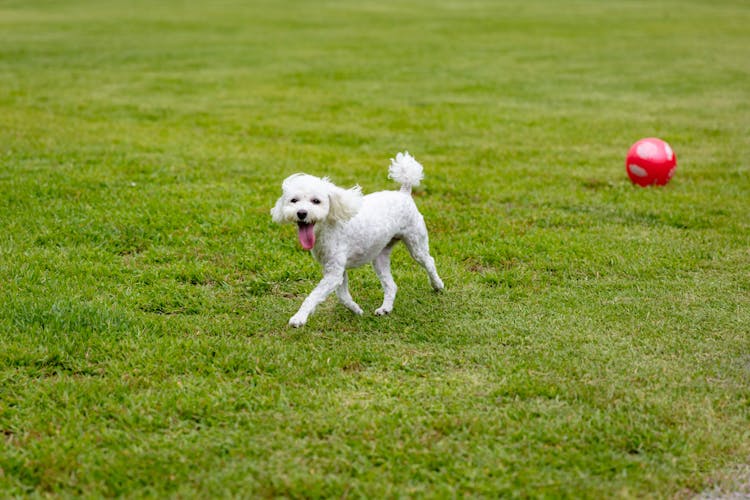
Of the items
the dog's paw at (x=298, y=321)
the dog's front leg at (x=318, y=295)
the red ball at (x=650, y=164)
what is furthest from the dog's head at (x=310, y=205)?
the red ball at (x=650, y=164)

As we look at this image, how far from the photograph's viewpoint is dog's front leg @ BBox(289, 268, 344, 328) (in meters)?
4.68

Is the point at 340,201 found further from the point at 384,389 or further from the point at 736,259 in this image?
the point at 736,259

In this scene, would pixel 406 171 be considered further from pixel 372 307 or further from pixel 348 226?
pixel 372 307

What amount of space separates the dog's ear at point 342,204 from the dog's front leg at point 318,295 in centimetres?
35

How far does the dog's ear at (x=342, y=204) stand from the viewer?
4680mm

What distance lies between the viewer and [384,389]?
4258mm

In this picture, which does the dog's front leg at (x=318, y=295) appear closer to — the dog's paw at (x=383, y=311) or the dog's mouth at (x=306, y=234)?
the dog's mouth at (x=306, y=234)

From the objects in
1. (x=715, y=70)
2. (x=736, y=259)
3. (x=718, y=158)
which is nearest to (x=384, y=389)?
(x=736, y=259)

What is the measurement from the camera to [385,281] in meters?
5.42

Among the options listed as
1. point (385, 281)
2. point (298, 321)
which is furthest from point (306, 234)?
point (385, 281)

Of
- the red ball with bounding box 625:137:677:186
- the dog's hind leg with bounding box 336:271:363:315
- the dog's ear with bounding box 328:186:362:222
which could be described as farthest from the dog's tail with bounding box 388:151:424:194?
the red ball with bounding box 625:137:677:186

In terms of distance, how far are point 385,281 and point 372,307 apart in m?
0.22

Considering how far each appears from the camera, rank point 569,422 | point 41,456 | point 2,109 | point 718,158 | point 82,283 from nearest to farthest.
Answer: point 41,456
point 569,422
point 82,283
point 718,158
point 2,109

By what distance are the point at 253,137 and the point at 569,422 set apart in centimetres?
767
